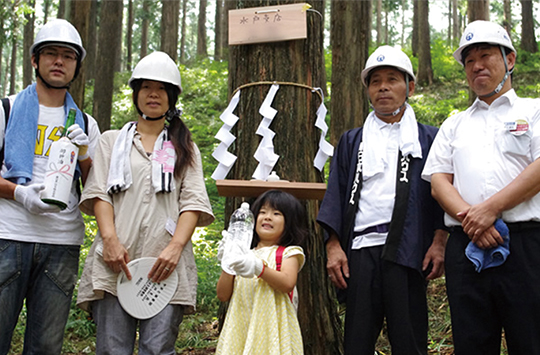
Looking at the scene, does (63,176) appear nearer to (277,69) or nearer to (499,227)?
(277,69)

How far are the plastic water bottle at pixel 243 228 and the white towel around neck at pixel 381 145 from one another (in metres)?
0.75

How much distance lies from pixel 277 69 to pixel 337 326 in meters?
1.83

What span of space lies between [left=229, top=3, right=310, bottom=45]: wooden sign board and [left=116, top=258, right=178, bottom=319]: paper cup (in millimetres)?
1703

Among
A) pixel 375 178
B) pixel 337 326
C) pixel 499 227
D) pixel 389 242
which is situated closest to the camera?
pixel 499 227

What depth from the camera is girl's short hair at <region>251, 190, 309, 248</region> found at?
3.16 meters

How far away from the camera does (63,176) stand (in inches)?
121

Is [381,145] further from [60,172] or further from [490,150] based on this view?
[60,172]

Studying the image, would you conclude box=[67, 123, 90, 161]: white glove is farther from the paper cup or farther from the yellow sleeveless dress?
the yellow sleeveless dress

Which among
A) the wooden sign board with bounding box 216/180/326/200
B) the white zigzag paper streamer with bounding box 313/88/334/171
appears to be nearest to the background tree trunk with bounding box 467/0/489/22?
the white zigzag paper streamer with bounding box 313/88/334/171

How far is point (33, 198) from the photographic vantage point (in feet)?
9.98

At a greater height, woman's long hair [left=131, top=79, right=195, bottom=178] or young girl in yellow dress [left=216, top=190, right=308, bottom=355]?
woman's long hair [left=131, top=79, right=195, bottom=178]

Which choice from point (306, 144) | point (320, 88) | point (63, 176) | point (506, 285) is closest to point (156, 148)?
point (63, 176)

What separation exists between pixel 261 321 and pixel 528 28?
62.9ft


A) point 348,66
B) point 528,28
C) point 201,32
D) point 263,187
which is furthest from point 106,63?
point 201,32
